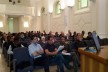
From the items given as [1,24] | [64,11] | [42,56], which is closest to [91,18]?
[64,11]

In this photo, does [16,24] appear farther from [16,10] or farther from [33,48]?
[33,48]

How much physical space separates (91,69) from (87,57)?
252 millimetres

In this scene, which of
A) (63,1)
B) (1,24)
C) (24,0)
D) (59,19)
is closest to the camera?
(63,1)

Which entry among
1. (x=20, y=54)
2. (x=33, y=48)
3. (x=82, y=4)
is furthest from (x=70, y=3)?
(x=20, y=54)

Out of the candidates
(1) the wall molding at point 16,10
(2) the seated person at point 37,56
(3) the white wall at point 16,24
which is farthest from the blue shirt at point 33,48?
(3) the white wall at point 16,24

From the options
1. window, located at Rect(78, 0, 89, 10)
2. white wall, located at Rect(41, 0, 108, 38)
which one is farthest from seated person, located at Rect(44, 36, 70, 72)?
window, located at Rect(78, 0, 89, 10)

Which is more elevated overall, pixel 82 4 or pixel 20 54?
pixel 82 4

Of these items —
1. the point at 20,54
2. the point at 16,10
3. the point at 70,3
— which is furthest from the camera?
the point at 16,10

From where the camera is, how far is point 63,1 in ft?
43.7

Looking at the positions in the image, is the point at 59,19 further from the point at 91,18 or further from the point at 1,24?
the point at 1,24

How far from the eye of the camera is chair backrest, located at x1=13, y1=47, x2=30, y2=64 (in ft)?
16.4

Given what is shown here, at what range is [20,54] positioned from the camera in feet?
16.7

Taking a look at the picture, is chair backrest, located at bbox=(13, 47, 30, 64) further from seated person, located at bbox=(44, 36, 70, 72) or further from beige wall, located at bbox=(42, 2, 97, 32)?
beige wall, located at bbox=(42, 2, 97, 32)

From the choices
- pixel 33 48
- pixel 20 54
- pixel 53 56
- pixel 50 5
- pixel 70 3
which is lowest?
pixel 53 56
